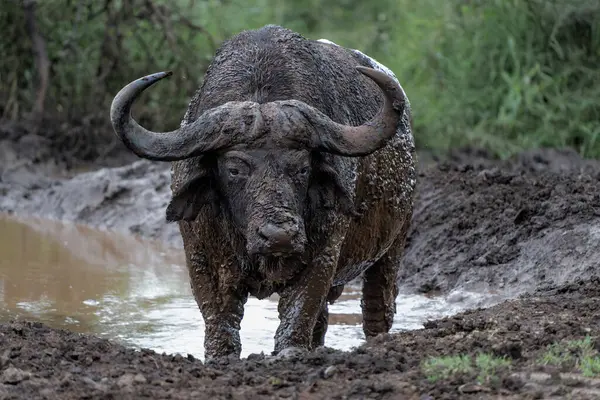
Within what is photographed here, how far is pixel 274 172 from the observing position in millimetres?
6125

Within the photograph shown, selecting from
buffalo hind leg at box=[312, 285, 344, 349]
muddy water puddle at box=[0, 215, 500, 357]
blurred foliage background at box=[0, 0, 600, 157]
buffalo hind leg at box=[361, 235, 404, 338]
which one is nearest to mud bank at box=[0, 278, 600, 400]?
buffalo hind leg at box=[312, 285, 344, 349]

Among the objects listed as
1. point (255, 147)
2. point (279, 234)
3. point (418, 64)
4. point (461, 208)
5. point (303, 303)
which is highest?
point (418, 64)

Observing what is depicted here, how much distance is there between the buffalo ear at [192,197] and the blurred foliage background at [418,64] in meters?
8.06

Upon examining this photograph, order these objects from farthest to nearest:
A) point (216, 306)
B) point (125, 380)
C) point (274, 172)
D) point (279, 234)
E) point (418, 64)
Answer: point (418, 64)
point (216, 306)
point (274, 172)
point (279, 234)
point (125, 380)

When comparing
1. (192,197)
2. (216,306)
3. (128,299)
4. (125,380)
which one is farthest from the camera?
(128,299)

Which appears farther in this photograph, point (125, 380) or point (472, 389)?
point (125, 380)

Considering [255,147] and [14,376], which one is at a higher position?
[255,147]

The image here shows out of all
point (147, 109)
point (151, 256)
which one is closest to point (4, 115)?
point (147, 109)

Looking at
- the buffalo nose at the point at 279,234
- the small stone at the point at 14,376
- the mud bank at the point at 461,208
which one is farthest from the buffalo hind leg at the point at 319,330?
the small stone at the point at 14,376

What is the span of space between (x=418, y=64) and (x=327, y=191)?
980 centimetres

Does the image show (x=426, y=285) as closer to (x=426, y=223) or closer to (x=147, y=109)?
(x=426, y=223)

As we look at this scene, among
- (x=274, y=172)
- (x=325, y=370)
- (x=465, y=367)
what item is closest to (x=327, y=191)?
(x=274, y=172)

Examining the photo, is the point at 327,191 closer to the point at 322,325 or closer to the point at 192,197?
the point at 192,197

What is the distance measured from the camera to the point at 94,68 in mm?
16641
